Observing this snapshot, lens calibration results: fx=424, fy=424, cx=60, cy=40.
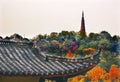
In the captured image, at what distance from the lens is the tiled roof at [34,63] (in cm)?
314

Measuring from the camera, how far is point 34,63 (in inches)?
130

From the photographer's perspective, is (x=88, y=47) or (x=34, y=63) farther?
(x=88, y=47)

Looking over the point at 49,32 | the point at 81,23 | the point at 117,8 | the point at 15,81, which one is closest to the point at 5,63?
the point at 15,81

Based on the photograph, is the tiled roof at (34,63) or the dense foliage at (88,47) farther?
the dense foliage at (88,47)

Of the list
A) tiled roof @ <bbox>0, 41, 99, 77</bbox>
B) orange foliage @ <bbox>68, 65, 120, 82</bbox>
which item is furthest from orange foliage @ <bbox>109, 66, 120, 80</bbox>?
tiled roof @ <bbox>0, 41, 99, 77</bbox>

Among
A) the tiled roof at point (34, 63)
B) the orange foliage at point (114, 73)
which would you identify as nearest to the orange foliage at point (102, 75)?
the orange foliage at point (114, 73)

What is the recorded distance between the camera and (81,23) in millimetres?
3508

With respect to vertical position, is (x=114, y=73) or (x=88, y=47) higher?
(x=88, y=47)

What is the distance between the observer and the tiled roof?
3.14m

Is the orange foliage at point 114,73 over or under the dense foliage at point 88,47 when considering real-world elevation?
under

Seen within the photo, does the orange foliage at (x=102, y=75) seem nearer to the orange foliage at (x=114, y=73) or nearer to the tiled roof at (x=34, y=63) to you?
the orange foliage at (x=114, y=73)

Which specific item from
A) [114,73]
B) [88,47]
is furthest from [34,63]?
[114,73]

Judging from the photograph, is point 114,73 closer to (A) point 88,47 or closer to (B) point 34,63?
(A) point 88,47

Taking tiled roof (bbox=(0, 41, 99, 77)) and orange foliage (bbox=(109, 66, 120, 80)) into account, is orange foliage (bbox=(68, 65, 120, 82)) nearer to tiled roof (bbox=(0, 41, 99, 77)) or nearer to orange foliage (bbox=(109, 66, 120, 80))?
orange foliage (bbox=(109, 66, 120, 80))
